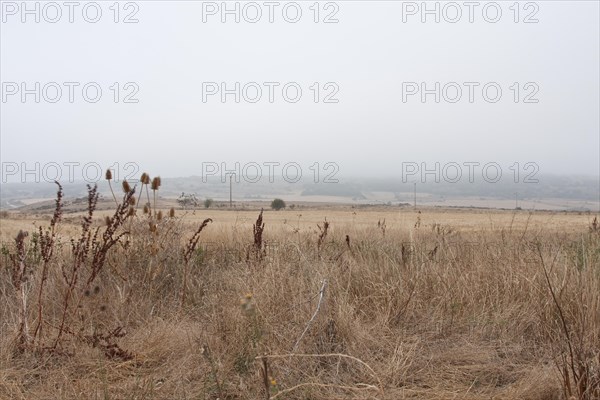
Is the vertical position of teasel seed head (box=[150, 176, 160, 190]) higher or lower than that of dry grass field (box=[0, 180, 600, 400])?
higher

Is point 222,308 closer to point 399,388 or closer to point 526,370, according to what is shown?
point 399,388

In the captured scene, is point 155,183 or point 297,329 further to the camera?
point 155,183

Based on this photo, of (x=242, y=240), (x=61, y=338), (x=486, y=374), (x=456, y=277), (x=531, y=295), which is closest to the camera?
(x=486, y=374)

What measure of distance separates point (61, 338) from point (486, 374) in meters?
2.87

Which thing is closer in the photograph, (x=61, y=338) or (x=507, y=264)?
(x=61, y=338)

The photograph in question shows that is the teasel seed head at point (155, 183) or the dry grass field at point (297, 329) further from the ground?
the teasel seed head at point (155, 183)

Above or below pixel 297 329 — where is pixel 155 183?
above

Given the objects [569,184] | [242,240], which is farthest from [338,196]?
[242,240]

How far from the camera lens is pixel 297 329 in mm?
3518

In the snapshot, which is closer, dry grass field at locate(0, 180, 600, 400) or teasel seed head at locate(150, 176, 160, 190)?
dry grass field at locate(0, 180, 600, 400)

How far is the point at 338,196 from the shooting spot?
6112 inches

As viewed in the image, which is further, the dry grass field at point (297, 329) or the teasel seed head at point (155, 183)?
the teasel seed head at point (155, 183)

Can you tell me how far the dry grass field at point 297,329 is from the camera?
2.85m

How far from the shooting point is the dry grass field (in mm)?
2846
